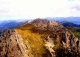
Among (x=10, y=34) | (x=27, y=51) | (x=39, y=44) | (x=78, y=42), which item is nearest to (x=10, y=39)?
(x=10, y=34)

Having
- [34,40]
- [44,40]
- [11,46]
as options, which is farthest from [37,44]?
[11,46]

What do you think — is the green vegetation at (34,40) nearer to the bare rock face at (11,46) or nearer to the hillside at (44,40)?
the hillside at (44,40)

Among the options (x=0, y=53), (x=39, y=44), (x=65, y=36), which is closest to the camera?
(x=0, y=53)

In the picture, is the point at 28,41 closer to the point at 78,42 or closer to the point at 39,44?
the point at 39,44

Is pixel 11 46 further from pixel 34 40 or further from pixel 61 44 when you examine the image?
pixel 61 44

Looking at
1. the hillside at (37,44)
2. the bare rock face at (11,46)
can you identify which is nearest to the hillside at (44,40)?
the hillside at (37,44)

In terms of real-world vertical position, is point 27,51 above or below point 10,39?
below

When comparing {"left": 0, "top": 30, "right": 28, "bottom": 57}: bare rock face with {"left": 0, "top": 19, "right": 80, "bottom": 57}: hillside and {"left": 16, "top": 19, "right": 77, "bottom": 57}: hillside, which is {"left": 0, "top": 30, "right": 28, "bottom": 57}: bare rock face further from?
{"left": 16, "top": 19, "right": 77, "bottom": 57}: hillside

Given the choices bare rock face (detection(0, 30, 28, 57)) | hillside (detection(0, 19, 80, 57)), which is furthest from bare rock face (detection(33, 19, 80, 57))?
bare rock face (detection(0, 30, 28, 57))
